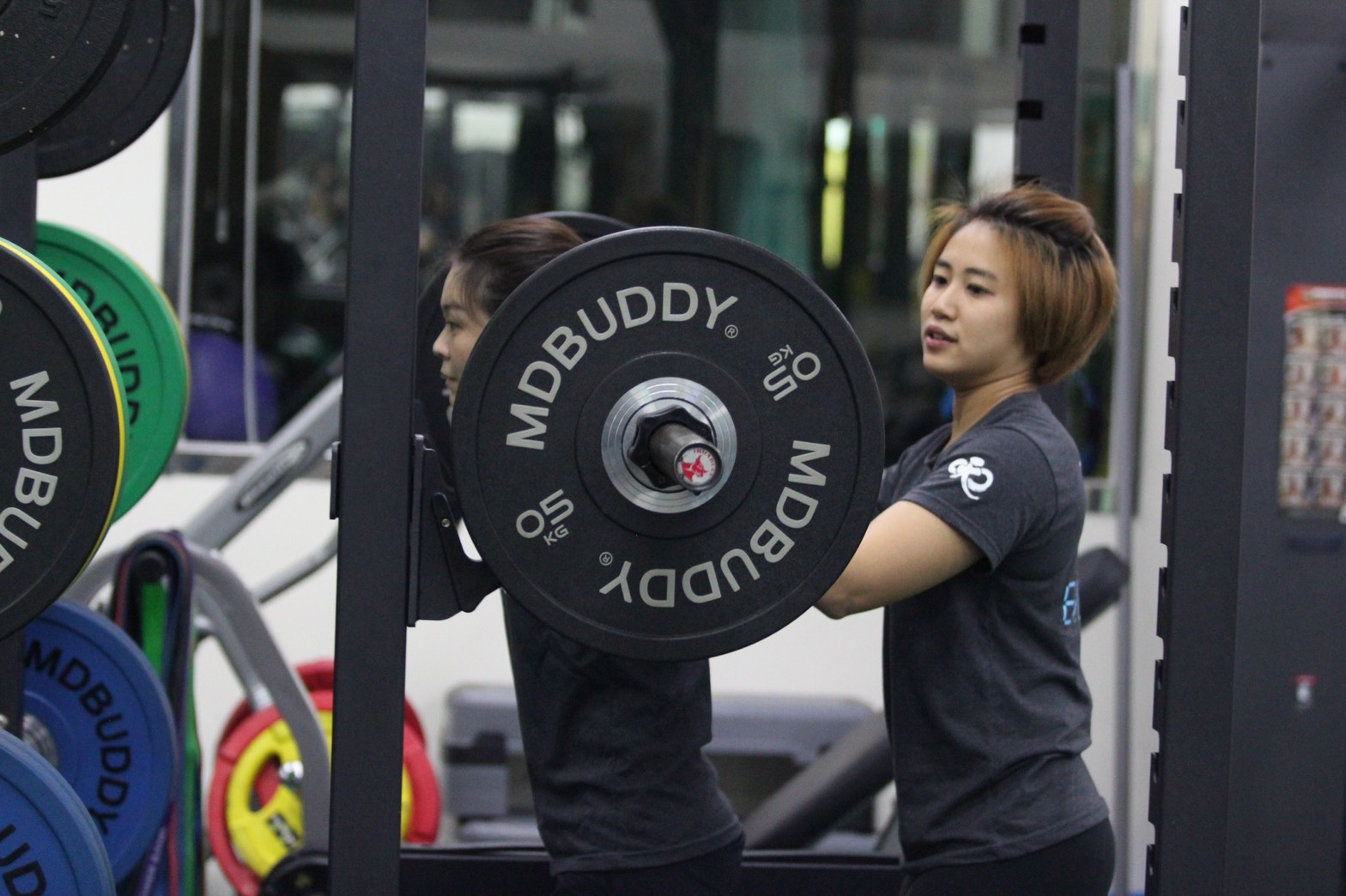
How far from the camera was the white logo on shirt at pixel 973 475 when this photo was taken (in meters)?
1.35

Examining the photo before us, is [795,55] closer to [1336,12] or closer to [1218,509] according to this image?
[1336,12]

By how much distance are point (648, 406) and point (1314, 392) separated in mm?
2014

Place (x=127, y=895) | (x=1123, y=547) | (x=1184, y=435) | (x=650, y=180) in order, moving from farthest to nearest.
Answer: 1. (x=650, y=180)
2. (x=1123, y=547)
3. (x=127, y=895)
4. (x=1184, y=435)

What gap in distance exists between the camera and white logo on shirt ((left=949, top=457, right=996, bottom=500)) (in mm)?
1351

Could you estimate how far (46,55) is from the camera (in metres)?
1.32

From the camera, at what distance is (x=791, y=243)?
338 centimetres

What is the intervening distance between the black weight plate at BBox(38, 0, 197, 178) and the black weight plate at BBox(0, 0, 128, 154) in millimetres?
543

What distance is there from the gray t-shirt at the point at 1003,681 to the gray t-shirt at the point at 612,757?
0.23 meters

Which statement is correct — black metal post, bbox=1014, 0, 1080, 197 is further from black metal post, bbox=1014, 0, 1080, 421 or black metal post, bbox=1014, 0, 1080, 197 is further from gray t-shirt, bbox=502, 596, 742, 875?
gray t-shirt, bbox=502, 596, 742, 875

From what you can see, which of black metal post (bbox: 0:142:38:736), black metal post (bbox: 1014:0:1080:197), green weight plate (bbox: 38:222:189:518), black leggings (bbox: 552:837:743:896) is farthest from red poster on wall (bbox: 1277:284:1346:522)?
black metal post (bbox: 0:142:38:736)

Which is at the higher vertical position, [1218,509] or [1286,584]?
[1218,509]

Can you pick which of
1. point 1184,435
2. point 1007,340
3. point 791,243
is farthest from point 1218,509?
point 791,243

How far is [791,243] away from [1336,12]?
1243mm

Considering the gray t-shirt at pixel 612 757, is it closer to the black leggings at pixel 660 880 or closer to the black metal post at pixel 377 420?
the black leggings at pixel 660 880
